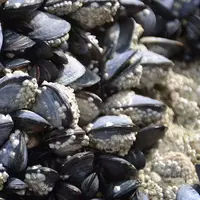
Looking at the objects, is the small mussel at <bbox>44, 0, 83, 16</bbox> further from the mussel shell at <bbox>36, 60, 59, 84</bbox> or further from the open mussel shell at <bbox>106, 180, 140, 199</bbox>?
the open mussel shell at <bbox>106, 180, 140, 199</bbox>

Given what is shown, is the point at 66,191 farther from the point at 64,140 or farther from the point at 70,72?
the point at 70,72

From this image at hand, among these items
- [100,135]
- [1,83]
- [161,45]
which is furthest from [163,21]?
[1,83]

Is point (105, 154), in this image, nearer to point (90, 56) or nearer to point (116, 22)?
point (90, 56)

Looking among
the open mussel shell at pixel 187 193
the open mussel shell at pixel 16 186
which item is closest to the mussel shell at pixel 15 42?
the open mussel shell at pixel 16 186

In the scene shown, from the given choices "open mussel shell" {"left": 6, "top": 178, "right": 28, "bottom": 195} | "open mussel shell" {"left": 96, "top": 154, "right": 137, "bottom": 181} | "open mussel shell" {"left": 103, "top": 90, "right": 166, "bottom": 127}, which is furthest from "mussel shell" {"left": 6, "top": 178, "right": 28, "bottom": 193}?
"open mussel shell" {"left": 103, "top": 90, "right": 166, "bottom": 127}

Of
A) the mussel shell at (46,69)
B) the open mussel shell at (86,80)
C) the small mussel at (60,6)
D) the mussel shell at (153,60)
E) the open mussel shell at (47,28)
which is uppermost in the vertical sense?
the small mussel at (60,6)

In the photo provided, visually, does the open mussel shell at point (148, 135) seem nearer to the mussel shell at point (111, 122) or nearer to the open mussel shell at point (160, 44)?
the mussel shell at point (111, 122)
